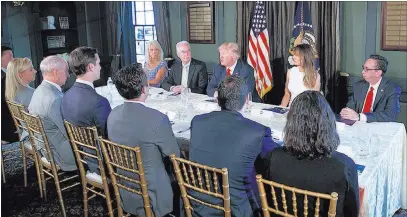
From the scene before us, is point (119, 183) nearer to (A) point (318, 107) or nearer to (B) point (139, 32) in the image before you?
(A) point (318, 107)

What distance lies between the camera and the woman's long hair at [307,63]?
143 inches

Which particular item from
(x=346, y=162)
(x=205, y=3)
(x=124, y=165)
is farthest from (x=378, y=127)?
(x=205, y=3)

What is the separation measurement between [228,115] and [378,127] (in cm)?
136

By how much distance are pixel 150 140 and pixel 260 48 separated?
325cm

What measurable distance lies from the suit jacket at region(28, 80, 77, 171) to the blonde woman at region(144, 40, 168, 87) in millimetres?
1869

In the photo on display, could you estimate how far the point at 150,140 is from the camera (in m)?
2.20

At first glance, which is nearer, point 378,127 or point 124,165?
point 124,165

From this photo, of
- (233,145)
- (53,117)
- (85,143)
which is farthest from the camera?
(53,117)

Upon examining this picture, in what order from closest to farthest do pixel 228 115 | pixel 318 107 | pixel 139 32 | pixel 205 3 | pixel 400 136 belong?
pixel 318 107, pixel 228 115, pixel 400 136, pixel 205 3, pixel 139 32

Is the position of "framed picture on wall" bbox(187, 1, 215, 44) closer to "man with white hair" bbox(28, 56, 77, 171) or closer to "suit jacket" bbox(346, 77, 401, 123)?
"suit jacket" bbox(346, 77, 401, 123)

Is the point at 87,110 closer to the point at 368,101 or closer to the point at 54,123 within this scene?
the point at 54,123

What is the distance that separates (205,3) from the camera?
5.81 metres

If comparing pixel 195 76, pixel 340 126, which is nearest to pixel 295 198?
pixel 340 126

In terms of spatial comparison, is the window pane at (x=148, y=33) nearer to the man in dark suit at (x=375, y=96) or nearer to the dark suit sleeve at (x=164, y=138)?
the man in dark suit at (x=375, y=96)
